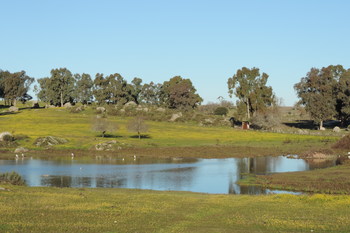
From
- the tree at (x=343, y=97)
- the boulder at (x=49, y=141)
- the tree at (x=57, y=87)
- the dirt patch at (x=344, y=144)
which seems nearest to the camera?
the dirt patch at (x=344, y=144)

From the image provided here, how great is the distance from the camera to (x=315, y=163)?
7025cm

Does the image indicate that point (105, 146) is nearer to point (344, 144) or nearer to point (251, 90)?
point (344, 144)

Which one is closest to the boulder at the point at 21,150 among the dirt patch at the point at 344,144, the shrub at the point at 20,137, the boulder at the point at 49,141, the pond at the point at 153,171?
the boulder at the point at 49,141

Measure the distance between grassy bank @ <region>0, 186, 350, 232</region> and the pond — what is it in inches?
596

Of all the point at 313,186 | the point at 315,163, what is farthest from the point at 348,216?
the point at 315,163

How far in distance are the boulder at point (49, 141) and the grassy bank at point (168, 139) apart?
1.32 meters

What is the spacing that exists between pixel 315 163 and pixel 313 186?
26054 millimetres

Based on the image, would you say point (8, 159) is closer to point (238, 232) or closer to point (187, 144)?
point (187, 144)

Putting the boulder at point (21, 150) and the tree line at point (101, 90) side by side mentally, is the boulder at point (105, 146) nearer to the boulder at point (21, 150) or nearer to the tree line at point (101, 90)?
the boulder at point (21, 150)

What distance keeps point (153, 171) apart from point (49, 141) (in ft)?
122

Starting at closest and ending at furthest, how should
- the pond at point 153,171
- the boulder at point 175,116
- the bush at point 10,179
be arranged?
the bush at point 10,179 < the pond at point 153,171 < the boulder at point 175,116

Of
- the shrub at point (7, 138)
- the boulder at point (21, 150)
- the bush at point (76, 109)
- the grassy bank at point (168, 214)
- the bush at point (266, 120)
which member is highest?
the bush at point (76, 109)

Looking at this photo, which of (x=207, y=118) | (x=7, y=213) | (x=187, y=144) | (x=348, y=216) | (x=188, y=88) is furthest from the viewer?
(x=188, y=88)

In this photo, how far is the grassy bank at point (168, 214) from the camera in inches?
813
